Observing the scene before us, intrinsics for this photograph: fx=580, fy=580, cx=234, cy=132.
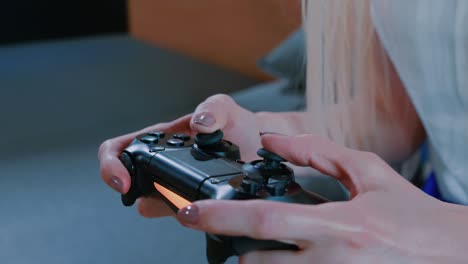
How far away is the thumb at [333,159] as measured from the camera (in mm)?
430

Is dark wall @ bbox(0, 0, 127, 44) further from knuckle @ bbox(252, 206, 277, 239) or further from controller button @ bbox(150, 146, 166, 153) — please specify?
knuckle @ bbox(252, 206, 277, 239)

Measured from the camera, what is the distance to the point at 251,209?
0.34m

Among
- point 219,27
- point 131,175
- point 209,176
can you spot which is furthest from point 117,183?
point 219,27

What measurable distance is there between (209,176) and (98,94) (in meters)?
1.12

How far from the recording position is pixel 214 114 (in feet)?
1.75

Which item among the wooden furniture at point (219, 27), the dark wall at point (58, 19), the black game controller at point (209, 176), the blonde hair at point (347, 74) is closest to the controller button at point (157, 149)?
the black game controller at point (209, 176)

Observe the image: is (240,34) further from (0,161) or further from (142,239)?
(142,239)

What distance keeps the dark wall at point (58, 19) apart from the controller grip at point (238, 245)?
2022mm

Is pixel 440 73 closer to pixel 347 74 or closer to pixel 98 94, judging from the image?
pixel 347 74

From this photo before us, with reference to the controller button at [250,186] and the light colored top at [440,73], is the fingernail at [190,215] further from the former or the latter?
the light colored top at [440,73]

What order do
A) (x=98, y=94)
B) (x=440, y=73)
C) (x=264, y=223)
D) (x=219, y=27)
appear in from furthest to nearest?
(x=219, y=27) → (x=98, y=94) → (x=440, y=73) → (x=264, y=223)

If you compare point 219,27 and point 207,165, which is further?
point 219,27

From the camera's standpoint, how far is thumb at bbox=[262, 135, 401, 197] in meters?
0.43

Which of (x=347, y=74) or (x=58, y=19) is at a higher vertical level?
(x=347, y=74)
